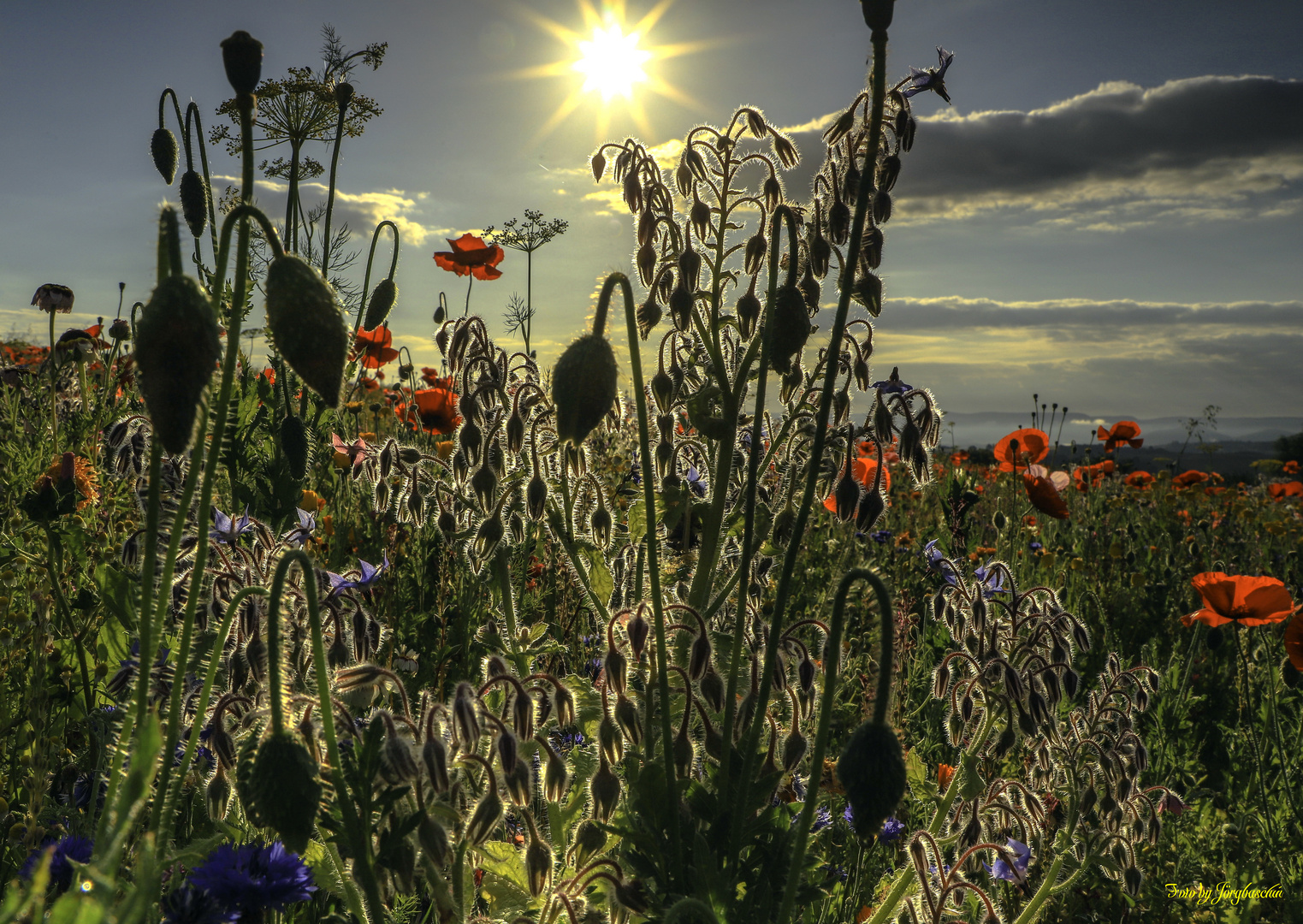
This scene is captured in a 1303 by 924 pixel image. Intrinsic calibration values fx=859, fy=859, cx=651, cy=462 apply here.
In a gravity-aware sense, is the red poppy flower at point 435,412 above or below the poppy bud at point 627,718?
above

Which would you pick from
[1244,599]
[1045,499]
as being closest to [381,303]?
[1244,599]

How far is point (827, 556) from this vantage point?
18.8 ft

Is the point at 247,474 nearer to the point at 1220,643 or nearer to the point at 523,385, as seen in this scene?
the point at 523,385

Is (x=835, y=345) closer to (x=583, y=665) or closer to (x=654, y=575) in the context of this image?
(x=654, y=575)

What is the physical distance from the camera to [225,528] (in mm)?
2682

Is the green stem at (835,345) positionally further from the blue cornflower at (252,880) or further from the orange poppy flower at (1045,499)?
the orange poppy flower at (1045,499)

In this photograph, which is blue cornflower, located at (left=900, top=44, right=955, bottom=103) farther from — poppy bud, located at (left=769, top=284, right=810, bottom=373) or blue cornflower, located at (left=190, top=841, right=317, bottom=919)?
blue cornflower, located at (left=190, top=841, right=317, bottom=919)

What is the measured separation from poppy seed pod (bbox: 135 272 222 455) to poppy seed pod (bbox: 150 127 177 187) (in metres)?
1.55

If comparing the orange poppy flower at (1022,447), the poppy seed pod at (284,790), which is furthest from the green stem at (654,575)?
the orange poppy flower at (1022,447)

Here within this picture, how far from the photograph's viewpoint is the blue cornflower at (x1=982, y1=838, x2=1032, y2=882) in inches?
87.0

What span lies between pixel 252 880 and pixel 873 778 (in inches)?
43.0

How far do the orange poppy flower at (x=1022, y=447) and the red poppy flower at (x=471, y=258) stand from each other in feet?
11.5

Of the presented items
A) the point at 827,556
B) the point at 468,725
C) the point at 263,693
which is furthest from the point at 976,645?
the point at 827,556

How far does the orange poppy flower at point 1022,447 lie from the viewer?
562 centimetres
